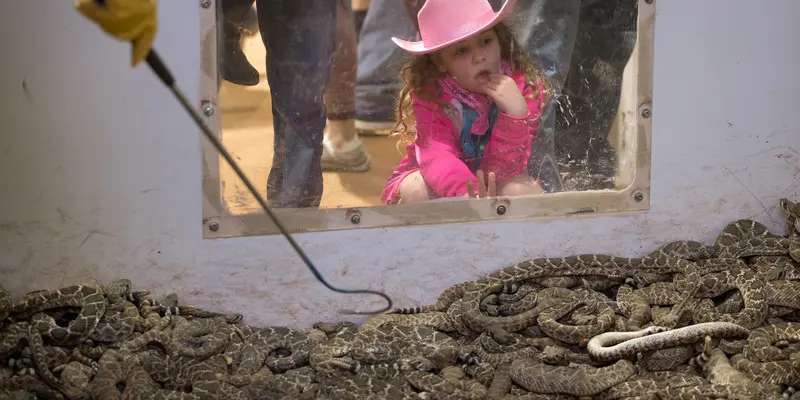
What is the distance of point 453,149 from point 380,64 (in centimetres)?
63

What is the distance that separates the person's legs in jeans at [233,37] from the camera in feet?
14.4

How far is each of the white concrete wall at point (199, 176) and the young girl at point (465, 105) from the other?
0.27 meters

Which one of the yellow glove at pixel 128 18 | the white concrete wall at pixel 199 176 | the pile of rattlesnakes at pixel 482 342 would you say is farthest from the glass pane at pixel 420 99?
the yellow glove at pixel 128 18

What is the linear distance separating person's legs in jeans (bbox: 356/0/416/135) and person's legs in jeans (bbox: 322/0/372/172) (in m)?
0.04

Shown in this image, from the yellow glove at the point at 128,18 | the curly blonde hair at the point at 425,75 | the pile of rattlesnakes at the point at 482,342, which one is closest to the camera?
the yellow glove at the point at 128,18

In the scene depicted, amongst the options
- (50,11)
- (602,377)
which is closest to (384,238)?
(602,377)

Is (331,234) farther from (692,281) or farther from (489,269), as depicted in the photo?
(692,281)

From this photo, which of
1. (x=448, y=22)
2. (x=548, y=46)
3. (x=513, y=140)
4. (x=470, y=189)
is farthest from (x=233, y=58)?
(x=548, y=46)

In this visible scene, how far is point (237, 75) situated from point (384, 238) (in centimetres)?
119

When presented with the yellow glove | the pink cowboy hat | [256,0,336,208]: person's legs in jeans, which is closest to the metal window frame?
[256,0,336,208]: person's legs in jeans

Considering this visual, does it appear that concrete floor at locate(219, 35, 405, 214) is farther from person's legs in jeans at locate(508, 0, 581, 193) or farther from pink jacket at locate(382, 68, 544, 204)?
person's legs in jeans at locate(508, 0, 581, 193)

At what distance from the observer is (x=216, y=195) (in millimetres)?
4531

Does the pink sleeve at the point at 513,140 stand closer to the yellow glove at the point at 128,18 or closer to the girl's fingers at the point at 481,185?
the girl's fingers at the point at 481,185

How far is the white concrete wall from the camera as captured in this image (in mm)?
4316
